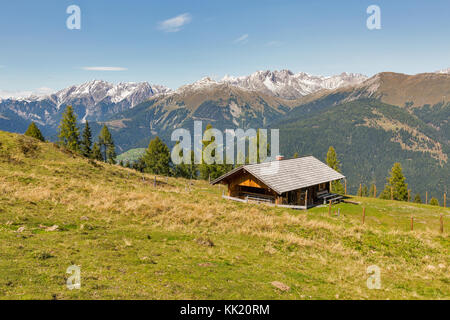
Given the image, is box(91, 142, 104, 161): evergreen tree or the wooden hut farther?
box(91, 142, 104, 161): evergreen tree

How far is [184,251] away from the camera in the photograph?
16.0 meters

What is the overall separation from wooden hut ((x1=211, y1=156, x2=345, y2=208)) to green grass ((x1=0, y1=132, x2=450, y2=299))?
27.7 feet

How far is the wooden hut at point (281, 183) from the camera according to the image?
128ft

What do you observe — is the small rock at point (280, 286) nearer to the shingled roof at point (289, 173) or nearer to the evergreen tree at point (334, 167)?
the shingled roof at point (289, 173)

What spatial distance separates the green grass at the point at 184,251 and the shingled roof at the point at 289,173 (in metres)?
8.36

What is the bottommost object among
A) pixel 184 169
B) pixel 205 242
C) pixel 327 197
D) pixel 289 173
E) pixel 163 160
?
pixel 327 197

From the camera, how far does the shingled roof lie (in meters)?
38.5

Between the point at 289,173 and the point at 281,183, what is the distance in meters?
3.81

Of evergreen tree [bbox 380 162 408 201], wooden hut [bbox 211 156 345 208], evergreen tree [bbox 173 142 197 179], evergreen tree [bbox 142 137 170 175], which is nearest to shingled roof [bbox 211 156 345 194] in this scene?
wooden hut [bbox 211 156 345 208]

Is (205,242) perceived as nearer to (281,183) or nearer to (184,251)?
(184,251)

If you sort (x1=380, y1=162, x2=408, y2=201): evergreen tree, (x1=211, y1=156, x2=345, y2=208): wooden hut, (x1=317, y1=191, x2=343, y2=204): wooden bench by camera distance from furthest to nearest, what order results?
(x1=380, y1=162, x2=408, y2=201): evergreen tree < (x1=317, y1=191, x2=343, y2=204): wooden bench < (x1=211, y1=156, x2=345, y2=208): wooden hut

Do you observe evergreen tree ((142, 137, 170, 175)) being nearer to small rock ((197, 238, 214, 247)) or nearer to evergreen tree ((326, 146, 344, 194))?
evergreen tree ((326, 146, 344, 194))

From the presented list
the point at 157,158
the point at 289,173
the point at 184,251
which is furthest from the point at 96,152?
the point at 184,251
